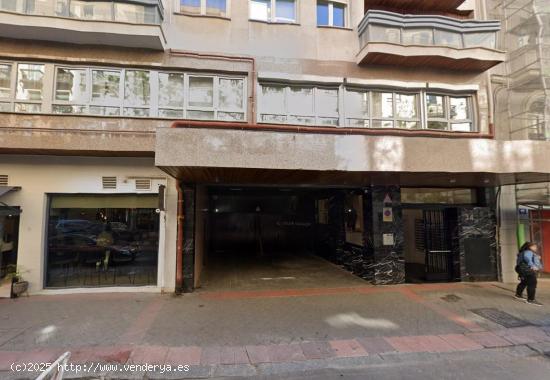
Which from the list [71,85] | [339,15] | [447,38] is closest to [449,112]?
[447,38]

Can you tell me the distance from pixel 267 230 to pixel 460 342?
11484mm

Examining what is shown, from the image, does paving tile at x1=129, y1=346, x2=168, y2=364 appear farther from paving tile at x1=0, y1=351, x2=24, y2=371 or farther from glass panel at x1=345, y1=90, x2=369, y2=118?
glass panel at x1=345, y1=90, x2=369, y2=118

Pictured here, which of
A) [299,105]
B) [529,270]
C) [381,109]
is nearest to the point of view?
[529,270]

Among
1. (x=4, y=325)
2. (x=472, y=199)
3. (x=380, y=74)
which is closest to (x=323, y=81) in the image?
(x=380, y=74)

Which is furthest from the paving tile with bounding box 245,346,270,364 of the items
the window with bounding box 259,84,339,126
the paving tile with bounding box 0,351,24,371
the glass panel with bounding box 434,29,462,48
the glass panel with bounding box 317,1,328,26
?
the glass panel with bounding box 434,29,462,48

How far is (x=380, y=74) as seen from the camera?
9.34 meters

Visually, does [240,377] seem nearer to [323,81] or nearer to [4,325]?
[4,325]

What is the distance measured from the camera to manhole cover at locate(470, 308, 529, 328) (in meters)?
5.88

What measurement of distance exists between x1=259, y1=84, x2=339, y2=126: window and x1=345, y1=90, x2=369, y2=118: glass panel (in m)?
0.39

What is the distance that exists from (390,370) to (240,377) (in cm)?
218

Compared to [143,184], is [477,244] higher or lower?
lower

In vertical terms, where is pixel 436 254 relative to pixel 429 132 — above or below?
below

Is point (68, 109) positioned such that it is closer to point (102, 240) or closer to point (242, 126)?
point (102, 240)

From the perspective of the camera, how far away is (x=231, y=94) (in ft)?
28.5
